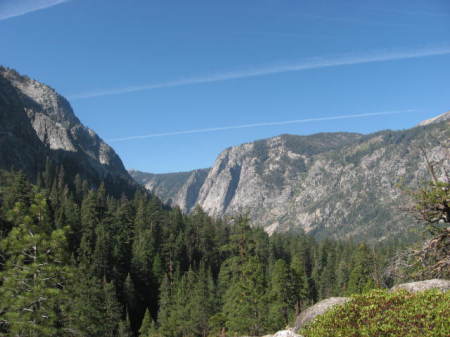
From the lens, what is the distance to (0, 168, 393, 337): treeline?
13.9 metres

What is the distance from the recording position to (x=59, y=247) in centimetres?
1494

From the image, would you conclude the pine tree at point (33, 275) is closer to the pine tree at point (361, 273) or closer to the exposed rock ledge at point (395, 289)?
the exposed rock ledge at point (395, 289)

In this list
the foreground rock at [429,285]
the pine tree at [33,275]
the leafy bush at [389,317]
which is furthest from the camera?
the foreground rock at [429,285]

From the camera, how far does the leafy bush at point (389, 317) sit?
36.3ft

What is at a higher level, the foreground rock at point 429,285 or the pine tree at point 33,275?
the pine tree at point 33,275

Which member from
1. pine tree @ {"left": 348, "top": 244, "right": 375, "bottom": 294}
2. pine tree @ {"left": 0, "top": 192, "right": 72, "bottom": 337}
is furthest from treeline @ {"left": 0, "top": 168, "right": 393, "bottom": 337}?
pine tree @ {"left": 348, "top": 244, "right": 375, "bottom": 294}

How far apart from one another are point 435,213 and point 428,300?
5184 millimetres

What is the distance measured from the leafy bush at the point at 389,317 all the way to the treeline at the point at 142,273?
397 centimetres

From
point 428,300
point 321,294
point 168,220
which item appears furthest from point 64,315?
point 168,220

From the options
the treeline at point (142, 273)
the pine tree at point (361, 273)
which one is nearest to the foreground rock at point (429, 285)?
the treeline at point (142, 273)

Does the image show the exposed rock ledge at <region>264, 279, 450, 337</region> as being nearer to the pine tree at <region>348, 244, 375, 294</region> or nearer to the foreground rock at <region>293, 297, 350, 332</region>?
the foreground rock at <region>293, 297, 350, 332</region>

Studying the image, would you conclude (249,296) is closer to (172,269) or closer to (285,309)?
(285,309)

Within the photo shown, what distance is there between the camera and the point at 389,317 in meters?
12.0

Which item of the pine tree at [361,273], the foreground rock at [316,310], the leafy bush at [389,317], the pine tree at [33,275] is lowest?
the pine tree at [361,273]
